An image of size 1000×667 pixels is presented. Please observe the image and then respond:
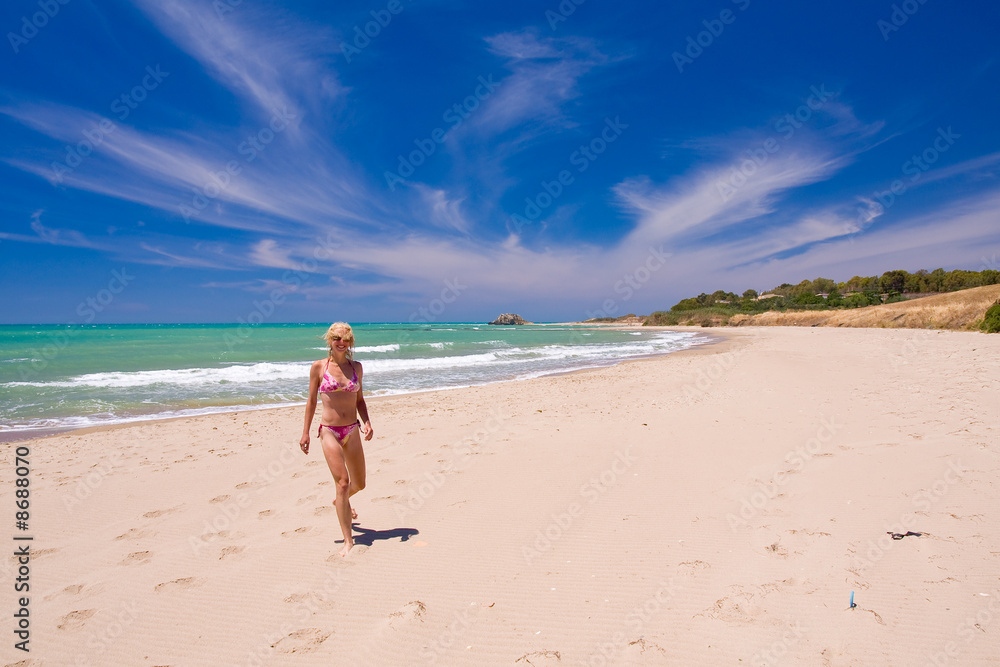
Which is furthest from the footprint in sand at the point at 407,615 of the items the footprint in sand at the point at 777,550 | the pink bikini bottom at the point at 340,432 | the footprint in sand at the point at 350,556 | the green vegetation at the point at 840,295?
the green vegetation at the point at 840,295

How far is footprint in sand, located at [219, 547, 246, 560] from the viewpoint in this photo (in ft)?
12.3

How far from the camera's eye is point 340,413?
384cm

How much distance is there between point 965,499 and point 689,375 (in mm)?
9786

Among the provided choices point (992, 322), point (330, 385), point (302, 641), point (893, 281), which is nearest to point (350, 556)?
point (302, 641)

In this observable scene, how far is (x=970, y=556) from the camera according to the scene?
119 inches

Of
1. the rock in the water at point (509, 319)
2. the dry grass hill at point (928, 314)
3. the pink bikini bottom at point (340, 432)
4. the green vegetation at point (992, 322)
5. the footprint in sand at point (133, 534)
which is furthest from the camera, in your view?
the rock in the water at point (509, 319)

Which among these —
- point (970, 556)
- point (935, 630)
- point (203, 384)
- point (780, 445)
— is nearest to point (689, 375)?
point (780, 445)

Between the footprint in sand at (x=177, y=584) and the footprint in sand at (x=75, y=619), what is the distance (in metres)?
0.36

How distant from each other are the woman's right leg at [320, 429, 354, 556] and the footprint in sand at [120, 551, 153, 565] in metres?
1.65

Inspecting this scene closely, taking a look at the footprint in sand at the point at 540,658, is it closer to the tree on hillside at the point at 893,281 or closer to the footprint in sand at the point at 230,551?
the footprint in sand at the point at 230,551

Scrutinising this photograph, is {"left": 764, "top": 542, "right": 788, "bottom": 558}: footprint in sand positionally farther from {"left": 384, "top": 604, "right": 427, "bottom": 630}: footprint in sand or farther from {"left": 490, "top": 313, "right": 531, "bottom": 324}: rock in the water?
{"left": 490, "top": 313, "right": 531, "bottom": 324}: rock in the water

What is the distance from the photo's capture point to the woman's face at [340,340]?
3.75 meters

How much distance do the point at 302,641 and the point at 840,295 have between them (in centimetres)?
8394

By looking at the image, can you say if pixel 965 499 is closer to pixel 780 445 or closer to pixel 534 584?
pixel 780 445
